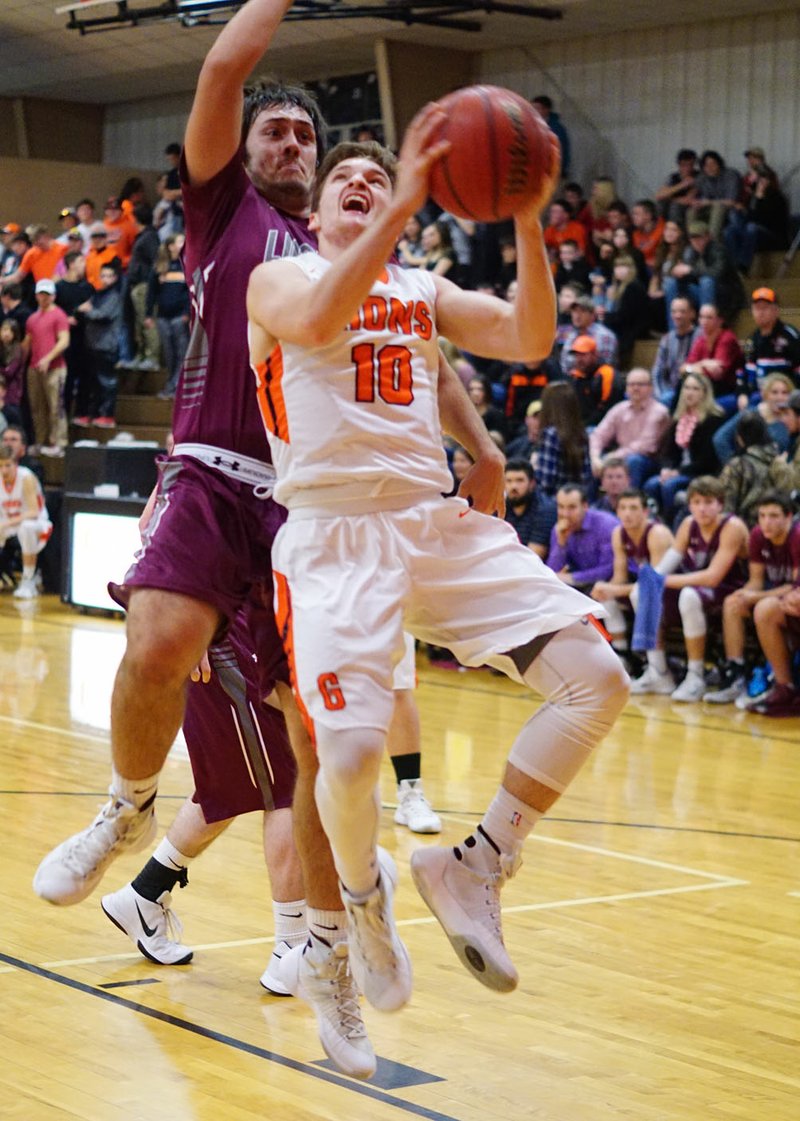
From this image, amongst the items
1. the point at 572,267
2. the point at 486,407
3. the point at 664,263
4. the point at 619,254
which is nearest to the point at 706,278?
the point at 664,263

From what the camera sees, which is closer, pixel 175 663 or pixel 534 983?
pixel 175 663

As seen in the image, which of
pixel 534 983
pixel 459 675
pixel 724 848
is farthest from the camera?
pixel 459 675

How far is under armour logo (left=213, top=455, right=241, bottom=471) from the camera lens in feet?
13.6

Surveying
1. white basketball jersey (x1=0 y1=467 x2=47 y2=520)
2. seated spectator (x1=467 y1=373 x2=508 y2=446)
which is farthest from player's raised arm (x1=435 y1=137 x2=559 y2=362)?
white basketball jersey (x1=0 y1=467 x2=47 y2=520)

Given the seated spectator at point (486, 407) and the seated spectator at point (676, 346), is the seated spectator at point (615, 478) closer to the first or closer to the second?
the seated spectator at point (486, 407)

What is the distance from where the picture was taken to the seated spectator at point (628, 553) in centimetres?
1100

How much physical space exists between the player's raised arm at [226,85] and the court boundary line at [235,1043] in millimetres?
2214

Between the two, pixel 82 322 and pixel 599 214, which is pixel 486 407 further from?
pixel 82 322

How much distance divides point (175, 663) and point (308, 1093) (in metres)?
1.10

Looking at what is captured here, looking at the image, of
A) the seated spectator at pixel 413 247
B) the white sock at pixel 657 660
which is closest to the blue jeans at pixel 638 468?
the white sock at pixel 657 660

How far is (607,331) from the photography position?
45.0ft

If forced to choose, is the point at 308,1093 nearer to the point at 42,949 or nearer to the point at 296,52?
the point at 42,949

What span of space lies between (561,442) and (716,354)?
5.55 ft

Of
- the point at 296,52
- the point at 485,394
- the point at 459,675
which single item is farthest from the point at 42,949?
the point at 296,52
